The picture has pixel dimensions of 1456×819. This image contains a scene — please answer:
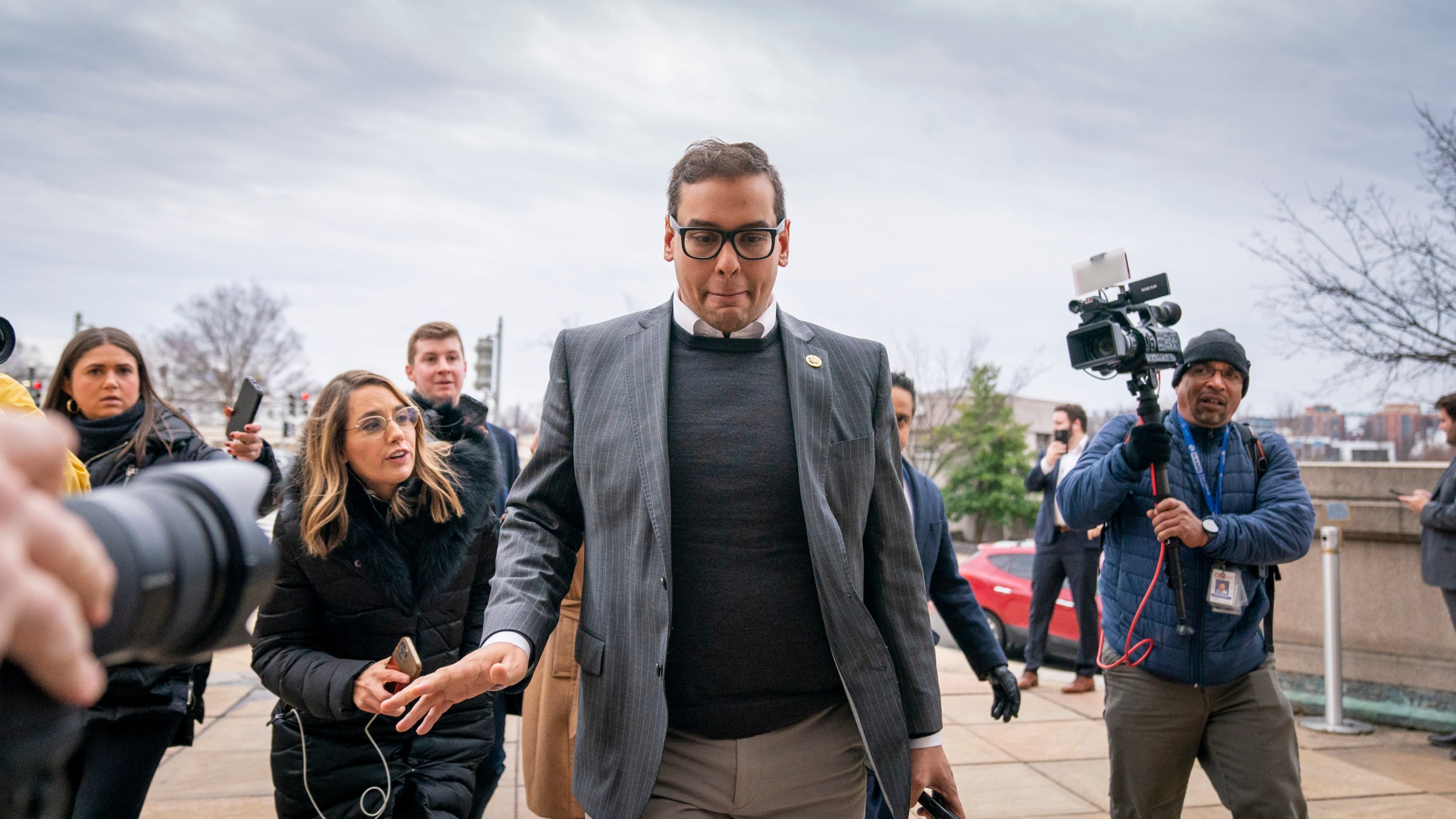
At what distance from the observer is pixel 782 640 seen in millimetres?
2326

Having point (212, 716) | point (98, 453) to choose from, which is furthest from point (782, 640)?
point (212, 716)

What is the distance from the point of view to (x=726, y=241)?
2.39 m

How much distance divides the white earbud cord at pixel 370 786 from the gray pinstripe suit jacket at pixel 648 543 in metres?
1.06

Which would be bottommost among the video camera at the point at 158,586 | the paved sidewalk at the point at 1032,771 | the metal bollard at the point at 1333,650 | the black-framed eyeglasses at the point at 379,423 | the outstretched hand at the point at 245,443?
the paved sidewalk at the point at 1032,771

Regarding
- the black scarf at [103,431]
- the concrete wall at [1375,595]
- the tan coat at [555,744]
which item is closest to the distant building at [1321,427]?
the concrete wall at [1375,595]

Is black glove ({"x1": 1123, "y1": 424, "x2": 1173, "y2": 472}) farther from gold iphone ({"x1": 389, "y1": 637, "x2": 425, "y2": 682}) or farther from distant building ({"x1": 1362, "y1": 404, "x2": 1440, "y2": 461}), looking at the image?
distant building ({"x1": 1362, "y1": 404, "x2": 1440, "y2": 461})

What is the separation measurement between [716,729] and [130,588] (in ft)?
5.79

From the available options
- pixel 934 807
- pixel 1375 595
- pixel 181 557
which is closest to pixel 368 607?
pixel 934 807

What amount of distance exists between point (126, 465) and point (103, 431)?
7.5 inches

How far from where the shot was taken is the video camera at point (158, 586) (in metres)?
0.69

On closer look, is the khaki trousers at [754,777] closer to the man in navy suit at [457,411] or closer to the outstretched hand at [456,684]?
the outstretched hand at [456,684]

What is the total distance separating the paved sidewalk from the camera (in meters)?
5.26

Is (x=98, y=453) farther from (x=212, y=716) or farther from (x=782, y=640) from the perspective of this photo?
(x=212, y=716)

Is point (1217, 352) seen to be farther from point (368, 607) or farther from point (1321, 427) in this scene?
point (1321, 427)
